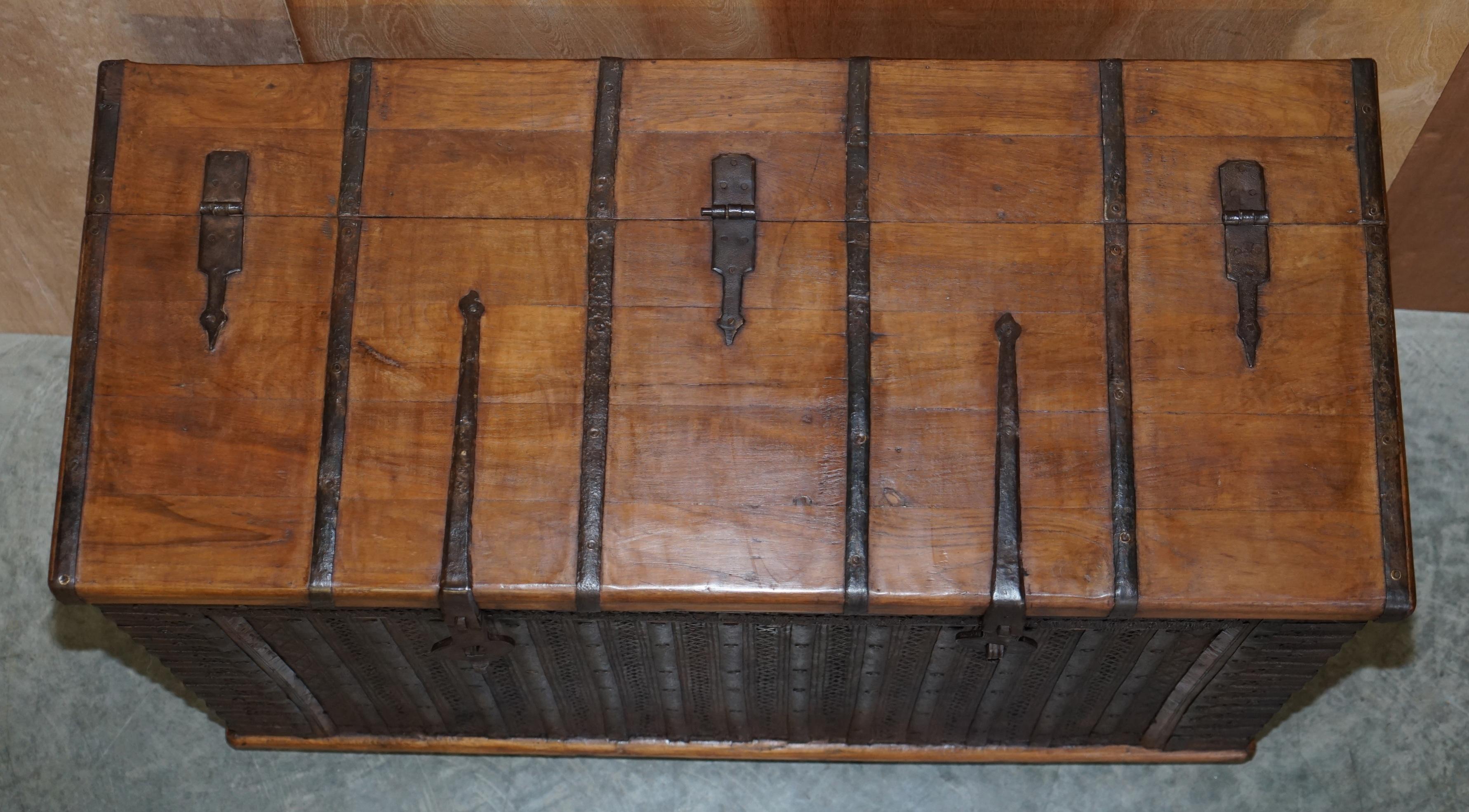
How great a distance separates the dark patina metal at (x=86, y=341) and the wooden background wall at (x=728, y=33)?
0.45 metres

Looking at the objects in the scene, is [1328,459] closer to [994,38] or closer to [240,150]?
[994,38]

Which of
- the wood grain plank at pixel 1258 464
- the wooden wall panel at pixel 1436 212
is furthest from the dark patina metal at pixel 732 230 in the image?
the wooden wall panel at pixel 1436 212

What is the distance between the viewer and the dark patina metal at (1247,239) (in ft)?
8.71

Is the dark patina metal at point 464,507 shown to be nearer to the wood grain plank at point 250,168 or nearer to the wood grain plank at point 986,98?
the wood grain plank at point 250,168

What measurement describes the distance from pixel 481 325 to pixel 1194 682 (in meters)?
1.77

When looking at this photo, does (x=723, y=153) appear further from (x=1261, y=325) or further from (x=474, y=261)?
(x=1261, y=325)

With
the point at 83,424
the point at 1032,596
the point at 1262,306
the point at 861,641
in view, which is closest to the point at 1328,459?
the point at 1262,306

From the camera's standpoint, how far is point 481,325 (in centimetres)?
270

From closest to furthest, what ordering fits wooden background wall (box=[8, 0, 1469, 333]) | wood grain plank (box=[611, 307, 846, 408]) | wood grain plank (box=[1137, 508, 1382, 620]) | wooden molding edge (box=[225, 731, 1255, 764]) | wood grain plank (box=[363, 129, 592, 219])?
wood grain plank (box=[1137, 508, 1382, 620]), wood grain plank (box=[611, 307, 846, 408]), wood grain plank (box=[363, 129, 592, 219]), wooden background wall (box=[8, 0, 1469, 333]), wooden molding edge (box=[225, 731, 1255, 764])

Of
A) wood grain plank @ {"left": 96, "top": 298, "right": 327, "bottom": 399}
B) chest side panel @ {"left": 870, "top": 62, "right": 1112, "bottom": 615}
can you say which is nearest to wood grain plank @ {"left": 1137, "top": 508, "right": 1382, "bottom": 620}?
chest side panel @ {"left": 870, "top": 62, "right": 1112, "bottom": 615}

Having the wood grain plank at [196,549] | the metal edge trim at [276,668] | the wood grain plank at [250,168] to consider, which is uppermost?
the wood grain plank at [250,168]

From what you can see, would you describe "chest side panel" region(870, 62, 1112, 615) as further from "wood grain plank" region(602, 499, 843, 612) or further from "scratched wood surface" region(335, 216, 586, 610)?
"scratched wood surface" region(335, 216, 586, 610)

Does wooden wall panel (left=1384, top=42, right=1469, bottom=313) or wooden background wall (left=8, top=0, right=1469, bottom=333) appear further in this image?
wooden wall panel (left=1384, top=42, right=1469, bottom=313)

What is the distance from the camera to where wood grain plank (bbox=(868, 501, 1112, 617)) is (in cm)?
257
